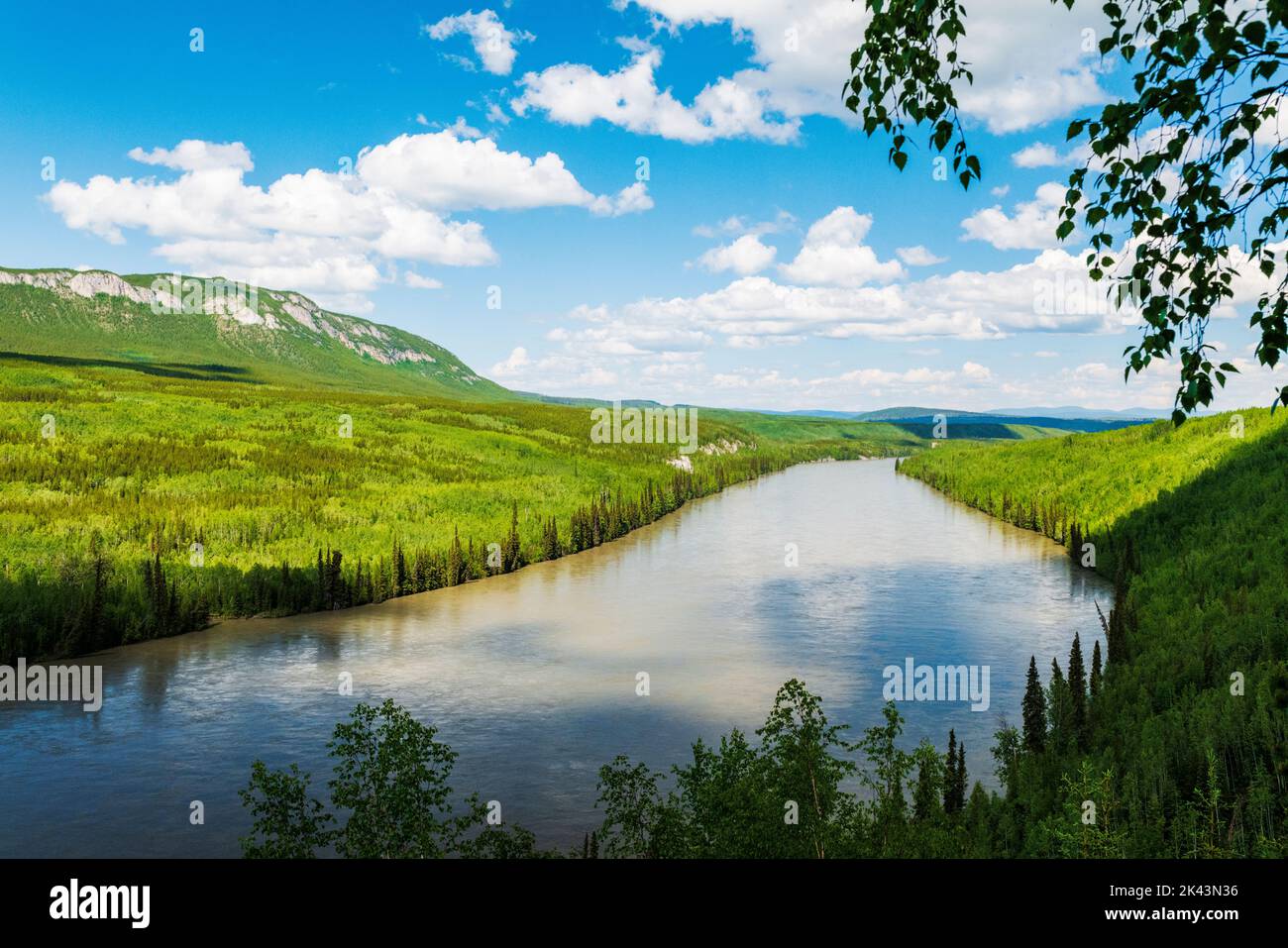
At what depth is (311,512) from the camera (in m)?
65.4

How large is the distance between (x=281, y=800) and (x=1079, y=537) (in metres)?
63.9

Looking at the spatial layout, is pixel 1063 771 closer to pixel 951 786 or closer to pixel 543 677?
pixel 951 786

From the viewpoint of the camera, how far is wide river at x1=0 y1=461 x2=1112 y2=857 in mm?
25062

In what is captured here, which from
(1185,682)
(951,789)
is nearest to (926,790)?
(951,789)

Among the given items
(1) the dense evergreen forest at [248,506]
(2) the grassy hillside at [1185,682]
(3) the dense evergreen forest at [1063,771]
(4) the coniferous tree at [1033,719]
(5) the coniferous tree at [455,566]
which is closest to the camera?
(3) the dense evergreen forest at [1063,771]

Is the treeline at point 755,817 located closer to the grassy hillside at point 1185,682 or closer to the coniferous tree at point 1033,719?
the grassy hillside at point 1185,682

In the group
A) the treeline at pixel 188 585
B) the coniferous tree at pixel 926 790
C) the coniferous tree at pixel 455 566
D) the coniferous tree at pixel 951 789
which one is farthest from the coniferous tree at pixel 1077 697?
the coniferous tree at pixel 455 566

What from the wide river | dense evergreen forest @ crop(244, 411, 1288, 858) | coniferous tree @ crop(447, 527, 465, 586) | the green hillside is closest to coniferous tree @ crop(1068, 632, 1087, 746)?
dense evergreen forest @ crop(244, 411, 1288, 858)

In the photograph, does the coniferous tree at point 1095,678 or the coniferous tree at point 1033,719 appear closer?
→ the coniferous tree at point 1033,719

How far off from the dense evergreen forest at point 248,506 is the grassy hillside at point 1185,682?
128ft

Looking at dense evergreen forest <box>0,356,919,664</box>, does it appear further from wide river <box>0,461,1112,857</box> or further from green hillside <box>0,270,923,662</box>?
wide river <box>0,461,1112,857</box>

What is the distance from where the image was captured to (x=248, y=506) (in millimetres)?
63844

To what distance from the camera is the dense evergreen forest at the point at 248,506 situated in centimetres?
4453

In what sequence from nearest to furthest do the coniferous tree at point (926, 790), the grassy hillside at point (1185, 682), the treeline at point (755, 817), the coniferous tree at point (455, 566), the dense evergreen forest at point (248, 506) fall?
the treeline at point (755, 817) → the grassy hillside at point (1185, 682) → the coniferous tree at point (926, 790) → the dense evergreen forest at point (248, 506) → the coniferous tree at point (455, 566)
